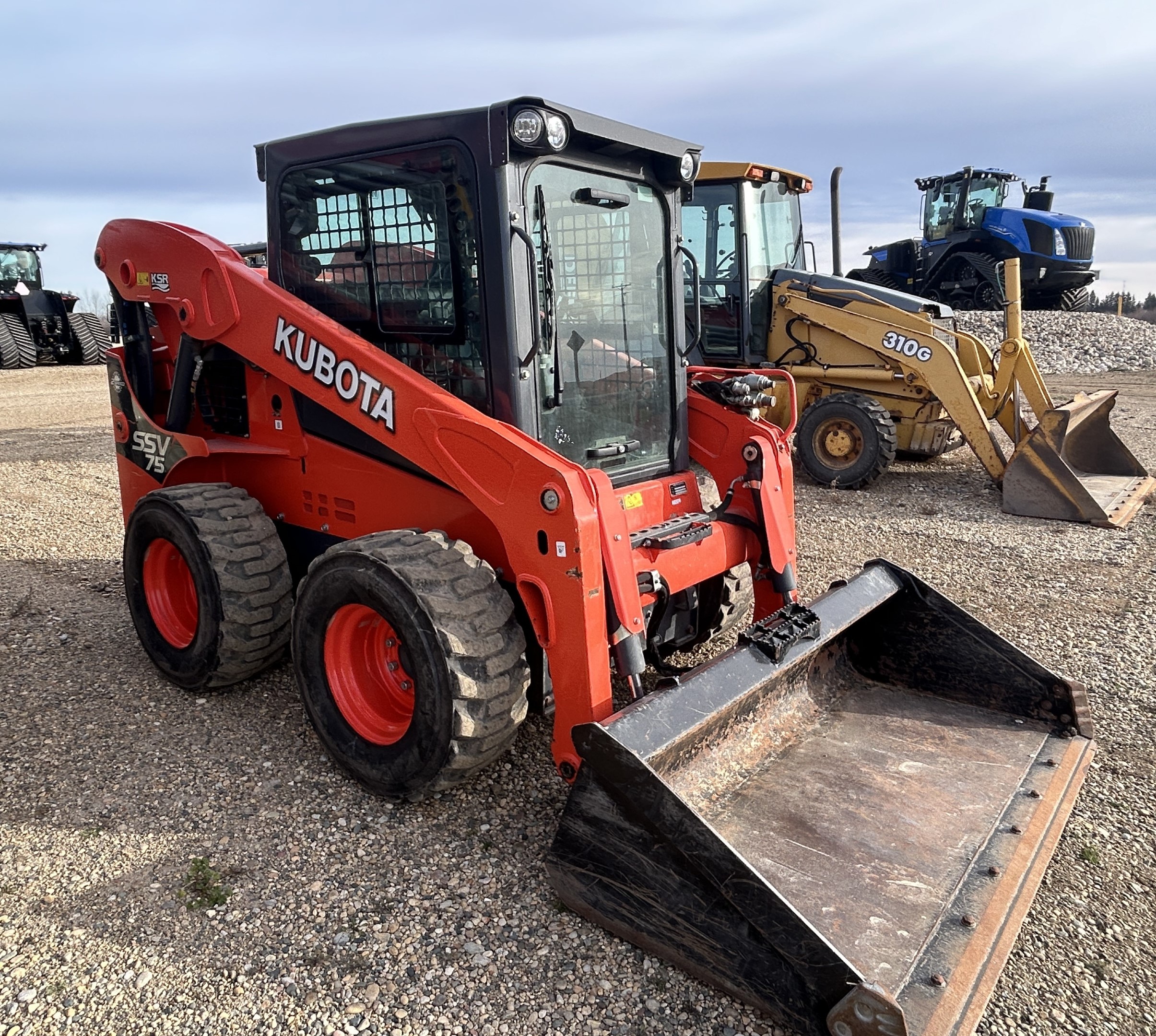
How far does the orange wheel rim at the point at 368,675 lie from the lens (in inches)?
132

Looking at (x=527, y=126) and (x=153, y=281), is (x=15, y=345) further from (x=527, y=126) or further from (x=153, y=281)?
(x=527, y=126)

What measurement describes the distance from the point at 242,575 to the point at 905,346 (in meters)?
6.51

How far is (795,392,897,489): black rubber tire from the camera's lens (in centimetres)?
816

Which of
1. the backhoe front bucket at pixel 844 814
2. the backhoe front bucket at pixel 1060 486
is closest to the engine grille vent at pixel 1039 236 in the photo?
the backhoe front bucket at pixel 1060 486

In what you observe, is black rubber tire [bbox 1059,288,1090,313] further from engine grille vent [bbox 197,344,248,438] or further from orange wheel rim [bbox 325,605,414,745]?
orange wheel rim [bbox 325,605,414,745]

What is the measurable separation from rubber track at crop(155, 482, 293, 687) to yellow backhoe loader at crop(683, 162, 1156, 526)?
5.04 meters

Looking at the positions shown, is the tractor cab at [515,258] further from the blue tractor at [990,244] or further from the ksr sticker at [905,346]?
the blue tractor at [990,244]

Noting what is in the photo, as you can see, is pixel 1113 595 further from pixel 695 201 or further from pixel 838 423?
pixel 695 201

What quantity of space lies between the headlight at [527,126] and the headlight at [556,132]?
1.2 inches

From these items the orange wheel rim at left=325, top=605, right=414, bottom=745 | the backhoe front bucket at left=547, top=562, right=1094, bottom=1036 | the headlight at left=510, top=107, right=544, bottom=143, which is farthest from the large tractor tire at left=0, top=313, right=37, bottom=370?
the backhoe front bucket at left=547, top=562, right=1094, bottom=1036

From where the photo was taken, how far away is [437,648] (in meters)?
2.90

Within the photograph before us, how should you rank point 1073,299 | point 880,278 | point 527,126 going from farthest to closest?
point 880,278, point 1073,299, point 527,126

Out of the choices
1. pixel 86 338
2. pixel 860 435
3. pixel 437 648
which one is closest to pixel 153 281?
pixel 437 648

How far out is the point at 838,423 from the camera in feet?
27.6
